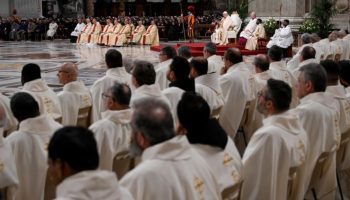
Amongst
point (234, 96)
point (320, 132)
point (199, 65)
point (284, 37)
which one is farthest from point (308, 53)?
point (284, 37)

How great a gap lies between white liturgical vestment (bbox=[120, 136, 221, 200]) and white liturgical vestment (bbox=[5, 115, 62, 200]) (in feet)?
4.55

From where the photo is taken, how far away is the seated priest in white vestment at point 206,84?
5.86 metres

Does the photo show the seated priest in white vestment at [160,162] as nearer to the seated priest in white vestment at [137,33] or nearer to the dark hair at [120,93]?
the dark hair at [120,93]

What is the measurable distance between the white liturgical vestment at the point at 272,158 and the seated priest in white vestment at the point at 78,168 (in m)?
1.39

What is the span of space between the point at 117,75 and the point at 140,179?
3987 mm

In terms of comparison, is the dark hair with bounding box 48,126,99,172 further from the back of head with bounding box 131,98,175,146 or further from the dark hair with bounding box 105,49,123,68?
the dark hair with bounding box 105,49,123,68

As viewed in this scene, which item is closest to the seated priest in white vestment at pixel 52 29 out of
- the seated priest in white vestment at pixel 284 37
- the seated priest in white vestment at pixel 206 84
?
the seated priest in white vestment at pixel 284 37

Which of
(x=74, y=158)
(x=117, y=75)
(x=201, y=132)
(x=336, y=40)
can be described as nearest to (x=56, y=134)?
(x=74, y=158)

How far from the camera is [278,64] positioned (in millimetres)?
7441

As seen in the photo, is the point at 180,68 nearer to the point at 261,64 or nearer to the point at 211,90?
the point at 211,90

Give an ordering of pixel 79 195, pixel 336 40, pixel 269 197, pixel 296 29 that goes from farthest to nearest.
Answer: pixel 296 29, pixel 336 40, pixel 269 197, pixel 79 195

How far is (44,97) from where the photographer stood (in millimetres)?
5449

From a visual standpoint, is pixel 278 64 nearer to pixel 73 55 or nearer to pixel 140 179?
pixel 140 179

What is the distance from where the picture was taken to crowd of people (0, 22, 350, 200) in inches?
103
